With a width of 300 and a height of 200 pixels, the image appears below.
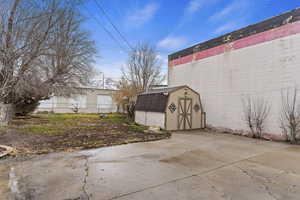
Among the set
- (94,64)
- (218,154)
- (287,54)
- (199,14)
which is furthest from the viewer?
(94,64)

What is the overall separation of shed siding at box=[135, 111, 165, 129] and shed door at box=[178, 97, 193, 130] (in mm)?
1099

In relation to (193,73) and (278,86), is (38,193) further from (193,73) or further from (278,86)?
(193,73)

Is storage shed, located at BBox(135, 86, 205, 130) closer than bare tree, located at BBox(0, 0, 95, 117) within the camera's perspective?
No

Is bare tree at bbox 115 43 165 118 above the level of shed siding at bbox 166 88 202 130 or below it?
above

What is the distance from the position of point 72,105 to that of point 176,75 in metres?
15.0

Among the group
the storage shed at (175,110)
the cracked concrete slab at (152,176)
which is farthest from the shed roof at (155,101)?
the cracked concrete slab at (152,176)

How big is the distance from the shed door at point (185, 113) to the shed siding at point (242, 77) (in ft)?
3.97

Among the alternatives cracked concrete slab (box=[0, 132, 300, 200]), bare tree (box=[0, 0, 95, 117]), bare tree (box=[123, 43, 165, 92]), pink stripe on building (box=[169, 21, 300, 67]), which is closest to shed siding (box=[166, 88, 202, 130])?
pink stripe on building (box=[169, 21, 300, 67])

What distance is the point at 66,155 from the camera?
438 centimetres

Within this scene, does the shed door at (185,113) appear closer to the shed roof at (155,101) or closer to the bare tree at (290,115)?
the shed roof at (155,101)

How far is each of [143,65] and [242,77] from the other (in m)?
13.1

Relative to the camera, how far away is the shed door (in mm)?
9539

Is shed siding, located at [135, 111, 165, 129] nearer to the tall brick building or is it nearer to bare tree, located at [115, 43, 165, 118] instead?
the tall brick building

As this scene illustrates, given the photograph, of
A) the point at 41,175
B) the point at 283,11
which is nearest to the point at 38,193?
the point at 41,175
